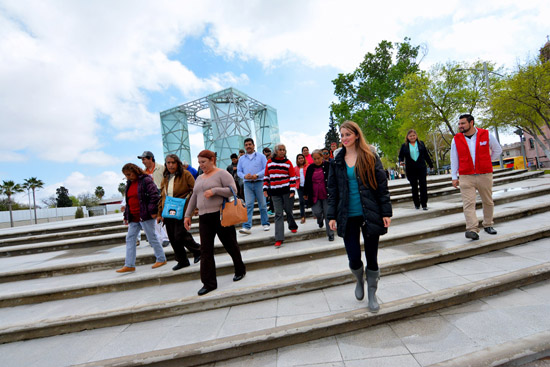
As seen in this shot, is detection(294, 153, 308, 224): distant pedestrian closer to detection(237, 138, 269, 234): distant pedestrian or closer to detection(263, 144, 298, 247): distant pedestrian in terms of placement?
detection(237, 138, 269, 234): distant pedestrian

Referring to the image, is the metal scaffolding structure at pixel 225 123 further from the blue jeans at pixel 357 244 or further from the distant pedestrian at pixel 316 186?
the blue jeans at pixel 357 244

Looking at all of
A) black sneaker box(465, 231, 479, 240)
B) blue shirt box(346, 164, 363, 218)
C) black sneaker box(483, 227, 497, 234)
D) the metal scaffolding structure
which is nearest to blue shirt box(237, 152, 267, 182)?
blue shirt box(346, 164, 363, 218)

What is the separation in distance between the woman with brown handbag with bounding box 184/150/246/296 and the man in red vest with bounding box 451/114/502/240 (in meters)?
3.87

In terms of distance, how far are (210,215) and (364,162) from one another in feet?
7.11

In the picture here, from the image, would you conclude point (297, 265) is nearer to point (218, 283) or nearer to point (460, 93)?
point (218, 283)

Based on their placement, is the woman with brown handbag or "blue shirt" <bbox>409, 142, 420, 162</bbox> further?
"blue shirt" <bbox>409, 142, 420, 162</bbox>

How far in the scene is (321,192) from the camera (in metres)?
5.14

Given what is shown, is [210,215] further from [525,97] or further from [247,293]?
[525,97]

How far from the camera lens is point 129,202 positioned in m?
4.36

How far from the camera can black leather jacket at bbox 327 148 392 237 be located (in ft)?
8.03

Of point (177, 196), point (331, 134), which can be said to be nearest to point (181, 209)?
point (177, 196)

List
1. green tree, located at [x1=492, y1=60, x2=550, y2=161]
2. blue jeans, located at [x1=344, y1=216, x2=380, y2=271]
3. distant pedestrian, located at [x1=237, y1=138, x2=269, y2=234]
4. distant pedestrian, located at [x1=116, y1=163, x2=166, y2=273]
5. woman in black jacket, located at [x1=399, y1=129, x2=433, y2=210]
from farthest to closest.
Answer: green tree, located at [x1=492, y1=60, x2=550, y2=161], woman in black jacket, located at [x1=399, y1=129, x2=433, y2=210], distant pedestrian, located at [x1=237, y1=138, x2=269, y2=234], distant pedestrian, located at [x1=116, y1=163, x2=166, y2=273], blue jeans, located at [x1=344, y1=216, x2=380, y2=271]

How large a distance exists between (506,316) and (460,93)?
948 inches

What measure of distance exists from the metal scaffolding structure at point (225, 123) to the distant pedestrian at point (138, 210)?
22.8 meters
